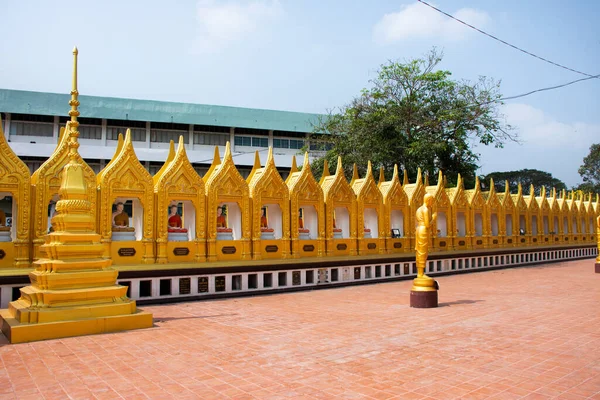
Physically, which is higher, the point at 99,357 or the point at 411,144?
the point at 411,144

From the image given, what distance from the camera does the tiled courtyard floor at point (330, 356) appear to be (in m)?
5.59

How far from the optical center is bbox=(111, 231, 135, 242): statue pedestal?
13615 millimetres

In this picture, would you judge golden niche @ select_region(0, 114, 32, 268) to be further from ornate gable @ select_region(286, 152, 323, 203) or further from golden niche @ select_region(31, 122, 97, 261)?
ornate gable @ select_region(286, 152, 323, 203)

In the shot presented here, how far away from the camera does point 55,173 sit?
12734mm

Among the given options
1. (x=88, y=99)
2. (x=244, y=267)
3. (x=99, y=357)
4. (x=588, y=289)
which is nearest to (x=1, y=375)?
(x=99, y=357)

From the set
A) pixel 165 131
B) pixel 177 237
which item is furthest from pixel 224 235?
pixel 165 131

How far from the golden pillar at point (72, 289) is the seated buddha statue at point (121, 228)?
162 inches

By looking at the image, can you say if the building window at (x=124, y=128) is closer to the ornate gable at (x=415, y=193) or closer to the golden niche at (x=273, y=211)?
the ornate gable at (x=415, y=193)

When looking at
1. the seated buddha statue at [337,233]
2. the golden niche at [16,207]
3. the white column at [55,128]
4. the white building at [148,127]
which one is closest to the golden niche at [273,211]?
the seated buddha statue at [337,233]

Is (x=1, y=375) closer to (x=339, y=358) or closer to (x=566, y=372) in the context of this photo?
(x=339, y=358)

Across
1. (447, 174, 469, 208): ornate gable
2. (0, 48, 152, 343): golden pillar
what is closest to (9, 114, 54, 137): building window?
(447, 174, 469, 208): ornate gable

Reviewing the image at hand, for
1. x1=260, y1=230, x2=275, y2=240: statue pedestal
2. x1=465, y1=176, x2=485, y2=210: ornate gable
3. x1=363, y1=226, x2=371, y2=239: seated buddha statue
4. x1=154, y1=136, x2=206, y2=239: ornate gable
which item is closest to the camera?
x1=154, y1=136, x2=206, y2=239: ornate gable

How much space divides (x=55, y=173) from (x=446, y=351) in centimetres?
1027

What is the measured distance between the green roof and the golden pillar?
29.7 m
